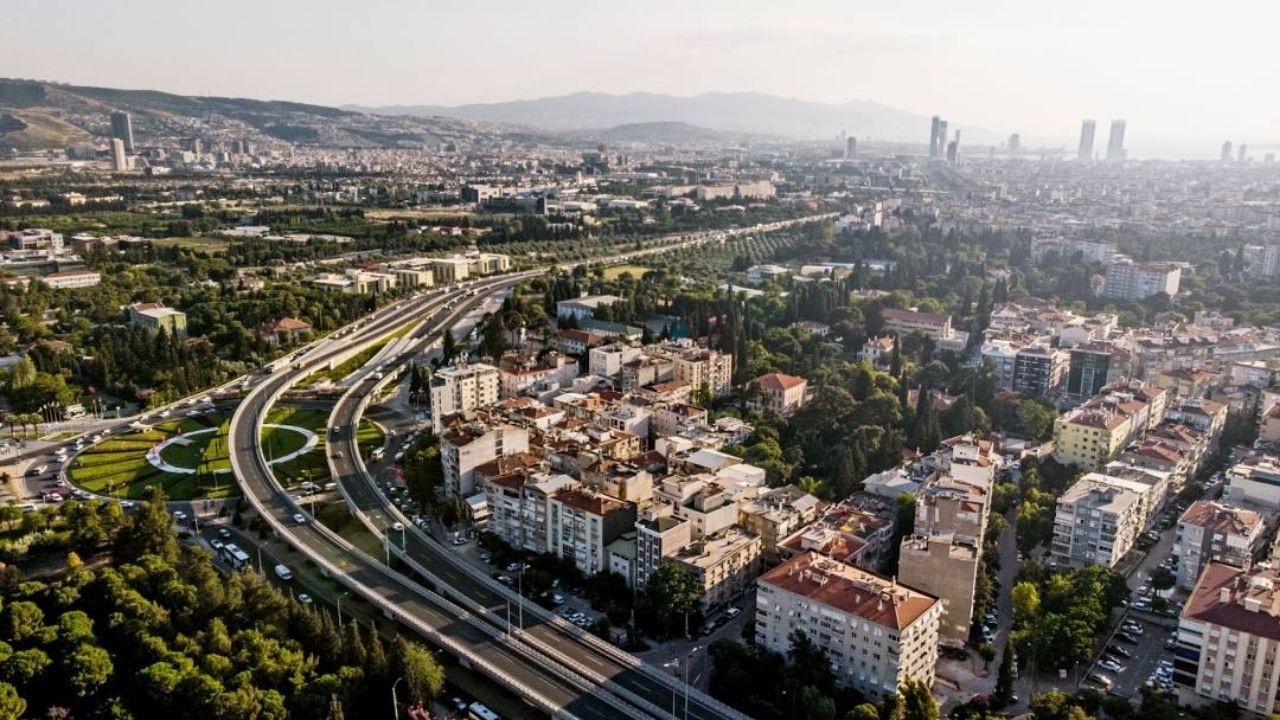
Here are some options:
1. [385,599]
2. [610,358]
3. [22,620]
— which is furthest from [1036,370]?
[22,620]

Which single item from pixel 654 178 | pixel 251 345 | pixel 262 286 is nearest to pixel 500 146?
pixel 654 178

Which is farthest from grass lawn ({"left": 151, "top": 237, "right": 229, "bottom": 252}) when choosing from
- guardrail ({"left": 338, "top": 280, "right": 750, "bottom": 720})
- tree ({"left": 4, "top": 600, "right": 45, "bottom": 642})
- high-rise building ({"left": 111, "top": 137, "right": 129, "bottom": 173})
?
high-rise building ({"left": 111, "top": 137, "right": 129, "bottom": 173})

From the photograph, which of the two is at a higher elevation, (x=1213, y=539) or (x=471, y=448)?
(x=471, y=448)

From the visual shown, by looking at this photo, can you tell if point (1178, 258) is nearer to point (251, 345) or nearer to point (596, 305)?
point (596, 305)

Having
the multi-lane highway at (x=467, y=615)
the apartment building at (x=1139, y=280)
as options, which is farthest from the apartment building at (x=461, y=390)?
the apartment building at (x=1139, y=280)

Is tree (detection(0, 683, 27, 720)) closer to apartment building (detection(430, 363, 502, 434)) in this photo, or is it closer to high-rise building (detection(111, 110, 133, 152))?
apartment building (detection(430, 363, 502, 434))

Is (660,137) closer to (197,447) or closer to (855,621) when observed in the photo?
(197,447)
